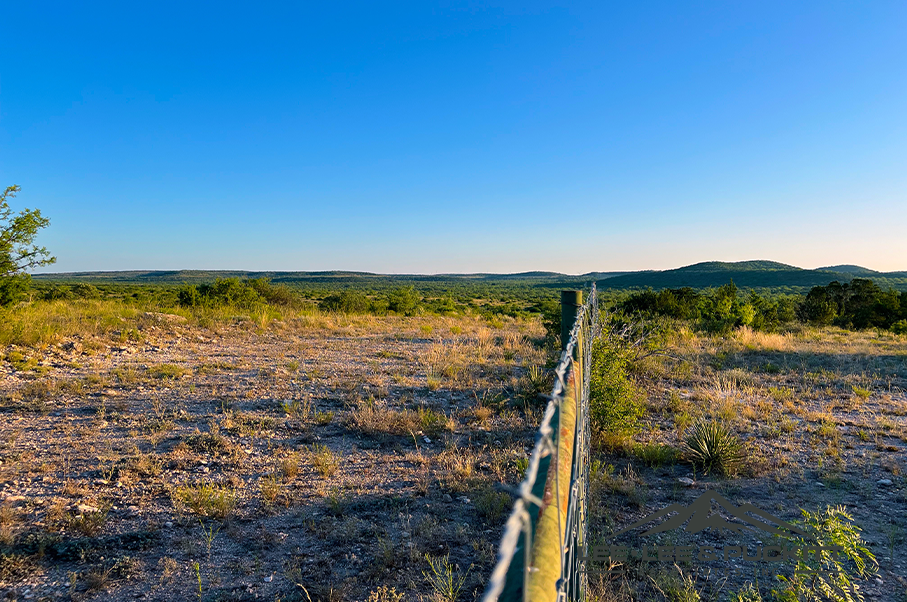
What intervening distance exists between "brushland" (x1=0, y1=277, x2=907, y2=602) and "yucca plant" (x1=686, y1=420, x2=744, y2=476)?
0.02 meters

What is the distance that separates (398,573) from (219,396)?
5.17 meters

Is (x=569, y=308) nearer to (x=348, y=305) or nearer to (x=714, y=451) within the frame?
(x=714, y=451)

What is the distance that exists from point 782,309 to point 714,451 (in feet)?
73.7

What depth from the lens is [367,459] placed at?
16.7 ft

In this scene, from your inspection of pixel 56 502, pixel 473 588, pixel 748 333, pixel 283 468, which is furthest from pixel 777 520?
pixel 748 333

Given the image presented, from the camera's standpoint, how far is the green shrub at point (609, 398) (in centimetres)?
556

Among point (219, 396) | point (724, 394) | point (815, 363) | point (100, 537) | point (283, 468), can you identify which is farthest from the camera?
point (815, 363)

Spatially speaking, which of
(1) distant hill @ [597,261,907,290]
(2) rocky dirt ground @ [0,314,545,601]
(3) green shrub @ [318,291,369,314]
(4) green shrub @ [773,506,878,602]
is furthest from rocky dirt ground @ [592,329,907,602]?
(1) distant hill @ [597,261,907,290]

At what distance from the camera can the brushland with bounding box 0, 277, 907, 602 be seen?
3.12m

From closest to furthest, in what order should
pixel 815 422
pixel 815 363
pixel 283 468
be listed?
pixel 283 468, pixel 815 422, pixel 815 363

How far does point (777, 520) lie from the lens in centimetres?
363

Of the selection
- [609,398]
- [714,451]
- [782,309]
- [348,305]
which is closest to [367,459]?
[609,398]

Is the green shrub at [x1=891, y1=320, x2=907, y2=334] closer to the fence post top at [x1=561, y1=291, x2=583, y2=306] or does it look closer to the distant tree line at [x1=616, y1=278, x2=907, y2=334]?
the distant tree line at [x1=616, y1=278, x2=907, y2=334]

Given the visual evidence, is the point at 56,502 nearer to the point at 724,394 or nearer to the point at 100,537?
the point at 100,537
